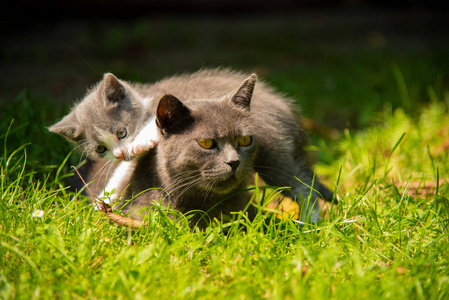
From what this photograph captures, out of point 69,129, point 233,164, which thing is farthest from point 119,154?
point 233,164

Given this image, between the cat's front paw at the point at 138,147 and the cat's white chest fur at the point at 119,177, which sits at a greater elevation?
the cat's front paw at the point at 138,147

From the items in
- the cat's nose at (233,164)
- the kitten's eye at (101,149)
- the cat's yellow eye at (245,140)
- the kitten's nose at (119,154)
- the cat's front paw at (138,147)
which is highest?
the cat's yellow eye at (245,140)

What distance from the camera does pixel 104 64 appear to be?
5480 mm

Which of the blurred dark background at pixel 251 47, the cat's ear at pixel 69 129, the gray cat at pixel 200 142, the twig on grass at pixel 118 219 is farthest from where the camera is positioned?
the blurred dark background at pixel 251 47

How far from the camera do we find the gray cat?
2049mm

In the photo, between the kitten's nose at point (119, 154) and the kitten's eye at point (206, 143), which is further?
the kitten's nose at point (119, 154)

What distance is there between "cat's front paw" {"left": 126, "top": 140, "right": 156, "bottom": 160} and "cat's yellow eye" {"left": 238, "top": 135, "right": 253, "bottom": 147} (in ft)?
1.52

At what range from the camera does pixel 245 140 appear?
84.9 inches

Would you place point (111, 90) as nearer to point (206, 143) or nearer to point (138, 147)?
point (138, 147)

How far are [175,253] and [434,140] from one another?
2.35 m

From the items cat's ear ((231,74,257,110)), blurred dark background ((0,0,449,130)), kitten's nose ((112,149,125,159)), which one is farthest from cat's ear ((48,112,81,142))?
cat's ear ((231,74,257,110))

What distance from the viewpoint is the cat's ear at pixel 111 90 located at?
2383 millimetres

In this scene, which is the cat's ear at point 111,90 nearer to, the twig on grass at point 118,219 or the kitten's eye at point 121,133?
the kitten's eye at point 121,133

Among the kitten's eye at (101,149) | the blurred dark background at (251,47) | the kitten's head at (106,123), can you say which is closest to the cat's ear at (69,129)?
the kitten's head at (106,123)
